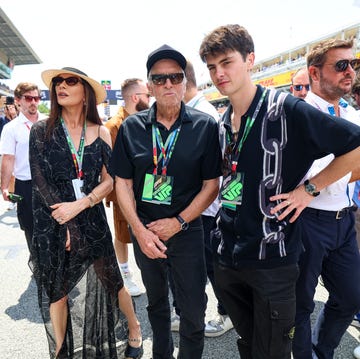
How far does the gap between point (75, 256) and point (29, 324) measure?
1.24 m

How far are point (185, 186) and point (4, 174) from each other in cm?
257

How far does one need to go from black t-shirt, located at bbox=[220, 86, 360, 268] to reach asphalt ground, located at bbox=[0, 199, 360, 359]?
1.33 meters

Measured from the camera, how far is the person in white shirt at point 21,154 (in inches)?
136

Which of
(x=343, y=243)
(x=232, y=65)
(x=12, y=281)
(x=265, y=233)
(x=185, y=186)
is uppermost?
(x=232, y=65)

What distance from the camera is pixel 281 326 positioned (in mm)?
1614

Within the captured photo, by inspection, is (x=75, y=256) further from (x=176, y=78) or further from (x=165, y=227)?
(x=176, y=78)

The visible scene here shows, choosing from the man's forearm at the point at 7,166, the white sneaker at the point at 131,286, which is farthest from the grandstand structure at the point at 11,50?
the white sneaker at the point at 131,286

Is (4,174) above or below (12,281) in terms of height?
above

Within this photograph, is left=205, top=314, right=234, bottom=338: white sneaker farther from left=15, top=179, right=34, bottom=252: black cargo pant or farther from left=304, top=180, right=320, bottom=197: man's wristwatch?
left=15, top=179, right=34, bottom=252: black cargo pant

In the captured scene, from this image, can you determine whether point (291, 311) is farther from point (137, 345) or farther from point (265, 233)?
point (137, 345)

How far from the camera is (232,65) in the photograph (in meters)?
1.64

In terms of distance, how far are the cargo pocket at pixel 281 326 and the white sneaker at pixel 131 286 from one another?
2088mm

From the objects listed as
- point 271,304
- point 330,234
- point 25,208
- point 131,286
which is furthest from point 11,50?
point 271,304

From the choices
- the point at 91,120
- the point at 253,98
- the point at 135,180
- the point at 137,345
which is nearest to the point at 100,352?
the point at 137,345
